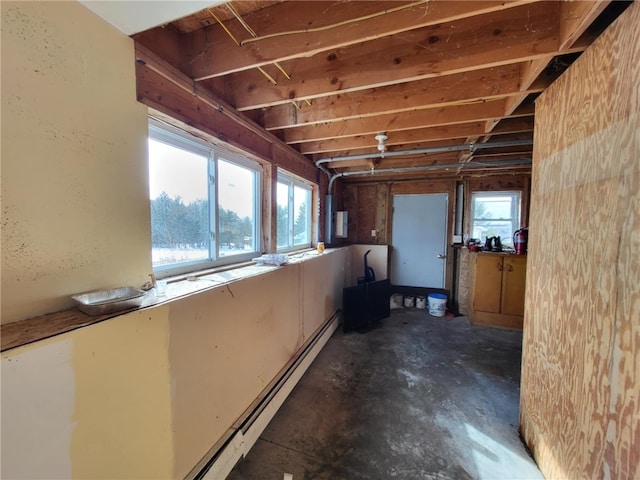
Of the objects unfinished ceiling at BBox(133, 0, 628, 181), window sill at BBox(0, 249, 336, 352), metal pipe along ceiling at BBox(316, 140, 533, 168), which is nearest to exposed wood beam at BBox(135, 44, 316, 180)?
unfinished ceiling at BBox(133, 0, 628, 181)

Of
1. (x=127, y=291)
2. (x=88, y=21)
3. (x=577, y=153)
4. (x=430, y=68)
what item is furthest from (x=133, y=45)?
(x=577, y=153)

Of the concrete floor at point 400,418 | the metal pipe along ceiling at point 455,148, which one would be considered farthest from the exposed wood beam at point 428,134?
the concrete floor at point 400,418

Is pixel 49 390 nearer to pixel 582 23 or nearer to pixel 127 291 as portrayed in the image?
pixel 127 291

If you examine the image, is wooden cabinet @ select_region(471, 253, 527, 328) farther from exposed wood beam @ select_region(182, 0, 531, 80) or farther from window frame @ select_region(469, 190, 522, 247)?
exposed wood beam @ select_region(182, 0, 531, 80)

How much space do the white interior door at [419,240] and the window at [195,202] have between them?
3158mm

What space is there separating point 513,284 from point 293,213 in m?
3.19

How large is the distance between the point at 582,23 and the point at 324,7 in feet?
3.66

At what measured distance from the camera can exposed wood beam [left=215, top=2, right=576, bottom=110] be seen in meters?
1.26

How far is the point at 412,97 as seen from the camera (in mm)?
1834

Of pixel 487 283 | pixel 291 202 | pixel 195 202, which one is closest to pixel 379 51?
pixel 195 202

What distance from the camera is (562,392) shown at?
1.29m

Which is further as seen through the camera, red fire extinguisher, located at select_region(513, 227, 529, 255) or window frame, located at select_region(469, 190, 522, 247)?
window frame, located at select_region(469, 190, 522, 247)

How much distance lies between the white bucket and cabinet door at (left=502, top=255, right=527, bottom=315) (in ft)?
2.56

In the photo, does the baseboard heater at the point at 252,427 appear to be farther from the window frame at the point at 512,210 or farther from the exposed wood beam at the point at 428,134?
the window frame at the point at 512,210
